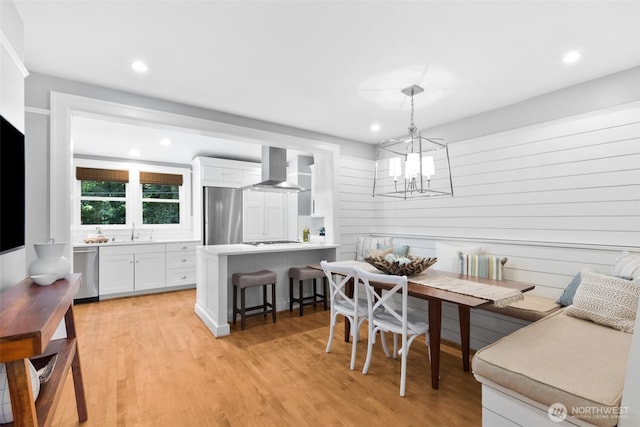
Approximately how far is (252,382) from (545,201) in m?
3.23

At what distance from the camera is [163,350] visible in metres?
2.92

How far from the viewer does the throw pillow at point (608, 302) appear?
195 centimetres

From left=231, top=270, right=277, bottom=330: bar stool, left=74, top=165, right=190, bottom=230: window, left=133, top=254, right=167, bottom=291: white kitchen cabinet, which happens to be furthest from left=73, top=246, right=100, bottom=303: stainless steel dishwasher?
left=231, top=270, right=277, bottom=330: bar stool

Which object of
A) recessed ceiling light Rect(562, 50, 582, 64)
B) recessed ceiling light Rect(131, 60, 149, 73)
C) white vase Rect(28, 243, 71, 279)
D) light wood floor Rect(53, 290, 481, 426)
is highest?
recessed ceiling light Rect(131, 60, 149, 73)

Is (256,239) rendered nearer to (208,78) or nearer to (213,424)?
(208,78)

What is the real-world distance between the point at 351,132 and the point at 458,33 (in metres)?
2.42

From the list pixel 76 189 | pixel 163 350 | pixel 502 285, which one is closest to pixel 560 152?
pixel 502 285

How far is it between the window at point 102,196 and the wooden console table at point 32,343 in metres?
4.43

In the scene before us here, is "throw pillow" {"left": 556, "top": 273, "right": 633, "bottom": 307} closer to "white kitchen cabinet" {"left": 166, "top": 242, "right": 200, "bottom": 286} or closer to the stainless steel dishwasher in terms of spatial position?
"white kitchen cabinet" {"left": 166, "top": 242, "right": 200, "bottom": 286}

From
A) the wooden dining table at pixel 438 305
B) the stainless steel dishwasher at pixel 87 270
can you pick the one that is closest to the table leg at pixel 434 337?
the wooden dining table at pixel 438 305

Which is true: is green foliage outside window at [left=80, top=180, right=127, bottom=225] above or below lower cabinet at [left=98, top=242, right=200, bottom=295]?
above

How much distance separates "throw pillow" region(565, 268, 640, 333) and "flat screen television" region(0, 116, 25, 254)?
11.7 ft

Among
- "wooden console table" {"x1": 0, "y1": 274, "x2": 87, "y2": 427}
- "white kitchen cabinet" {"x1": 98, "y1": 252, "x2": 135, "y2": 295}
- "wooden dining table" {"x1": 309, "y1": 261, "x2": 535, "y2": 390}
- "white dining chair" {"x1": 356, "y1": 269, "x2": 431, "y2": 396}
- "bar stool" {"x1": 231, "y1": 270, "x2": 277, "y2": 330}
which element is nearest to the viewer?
"wooden console table" {"x1": 0, "y1": 274, "x2": 87, "y2": 427}

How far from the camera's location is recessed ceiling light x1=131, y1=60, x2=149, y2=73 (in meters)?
2.45
